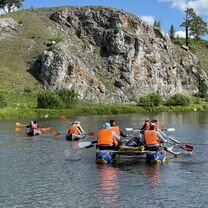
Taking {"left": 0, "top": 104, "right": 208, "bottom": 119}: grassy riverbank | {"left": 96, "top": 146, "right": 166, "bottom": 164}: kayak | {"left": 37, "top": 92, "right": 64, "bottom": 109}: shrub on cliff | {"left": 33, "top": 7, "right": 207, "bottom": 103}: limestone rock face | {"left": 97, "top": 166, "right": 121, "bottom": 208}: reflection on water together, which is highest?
{"left": 33, "top": 7, "right": 207, "bottom": 103}: limestone rock face

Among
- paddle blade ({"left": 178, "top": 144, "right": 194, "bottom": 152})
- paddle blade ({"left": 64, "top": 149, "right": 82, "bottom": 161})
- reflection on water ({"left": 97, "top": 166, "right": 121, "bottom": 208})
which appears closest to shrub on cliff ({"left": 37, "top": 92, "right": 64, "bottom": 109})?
paddle blade ({"left": 64, "top": 149, "right": 82, "bottom": 161})

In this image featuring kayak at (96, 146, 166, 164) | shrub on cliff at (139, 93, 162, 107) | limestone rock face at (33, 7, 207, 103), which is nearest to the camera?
kayak at (96, 146, 166, 164)

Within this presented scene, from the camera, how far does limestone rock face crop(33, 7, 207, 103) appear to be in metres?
126

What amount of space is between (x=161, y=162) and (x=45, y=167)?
7.50m

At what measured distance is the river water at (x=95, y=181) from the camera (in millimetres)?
22734

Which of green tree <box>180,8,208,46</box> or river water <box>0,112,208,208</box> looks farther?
green tree <box>180,8,208,46</box>

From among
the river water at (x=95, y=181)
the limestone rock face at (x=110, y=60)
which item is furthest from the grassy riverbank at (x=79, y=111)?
A: the river water at (x=95, y=181)

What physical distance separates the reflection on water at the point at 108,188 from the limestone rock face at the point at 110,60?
3651 inches

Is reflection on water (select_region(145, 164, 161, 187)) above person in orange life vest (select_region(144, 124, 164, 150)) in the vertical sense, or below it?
below

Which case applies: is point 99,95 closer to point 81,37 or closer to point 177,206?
point 81,37

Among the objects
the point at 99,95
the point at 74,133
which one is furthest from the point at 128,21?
the point at 74,133

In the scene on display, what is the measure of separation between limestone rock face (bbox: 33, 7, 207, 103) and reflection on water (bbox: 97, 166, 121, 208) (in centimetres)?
9272

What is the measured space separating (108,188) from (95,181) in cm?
195

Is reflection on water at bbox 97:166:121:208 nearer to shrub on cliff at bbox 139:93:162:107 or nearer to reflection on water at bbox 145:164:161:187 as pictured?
reflection on water at bbox 145:164:161:187
